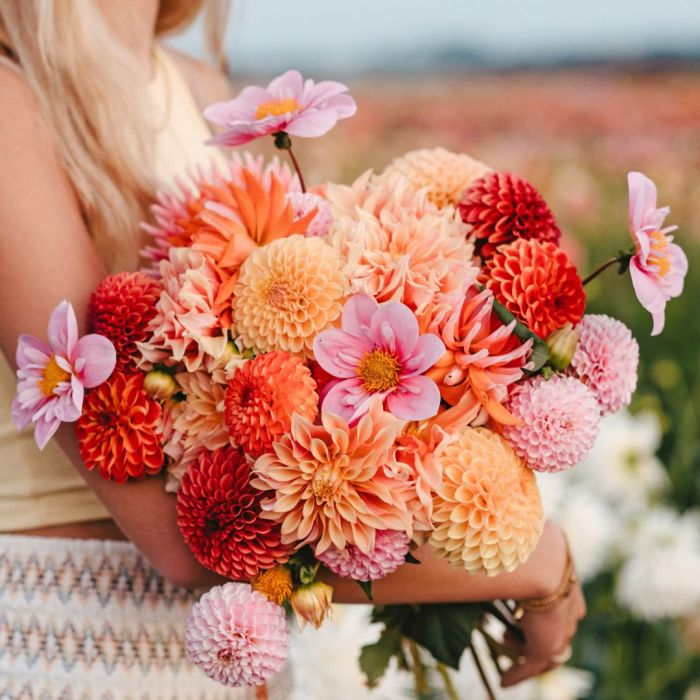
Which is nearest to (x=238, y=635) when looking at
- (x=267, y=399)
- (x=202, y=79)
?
(x=267, y=399)

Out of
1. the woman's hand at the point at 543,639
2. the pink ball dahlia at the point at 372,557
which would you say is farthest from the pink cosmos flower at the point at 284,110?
the woman's hand at the point at 543,639

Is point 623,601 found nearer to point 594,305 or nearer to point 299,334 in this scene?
point 299,334

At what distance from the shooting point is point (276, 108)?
32.5 inches

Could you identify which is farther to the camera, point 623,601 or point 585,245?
point 585,245

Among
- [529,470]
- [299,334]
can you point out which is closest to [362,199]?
[299,334]

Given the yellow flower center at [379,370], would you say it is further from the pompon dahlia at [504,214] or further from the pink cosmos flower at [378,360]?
the pompon dahlia at [504,214]

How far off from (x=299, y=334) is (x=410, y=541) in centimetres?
19

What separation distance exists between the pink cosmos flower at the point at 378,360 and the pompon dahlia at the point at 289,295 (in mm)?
27

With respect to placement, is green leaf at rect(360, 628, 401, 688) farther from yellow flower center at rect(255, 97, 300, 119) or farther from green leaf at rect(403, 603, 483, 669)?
yellow flower center at rect(255, 97, 300, 119)

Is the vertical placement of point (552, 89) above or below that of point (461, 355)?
below

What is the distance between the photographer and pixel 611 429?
1.86 meters

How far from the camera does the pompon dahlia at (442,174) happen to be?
886 mm

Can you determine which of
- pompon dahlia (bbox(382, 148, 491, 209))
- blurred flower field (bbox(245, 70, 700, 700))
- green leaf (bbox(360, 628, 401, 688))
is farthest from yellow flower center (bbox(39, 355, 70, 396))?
blurred flower field (bbox(245, 70, 700, 700))

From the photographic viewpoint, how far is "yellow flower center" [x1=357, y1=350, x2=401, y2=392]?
677mm
